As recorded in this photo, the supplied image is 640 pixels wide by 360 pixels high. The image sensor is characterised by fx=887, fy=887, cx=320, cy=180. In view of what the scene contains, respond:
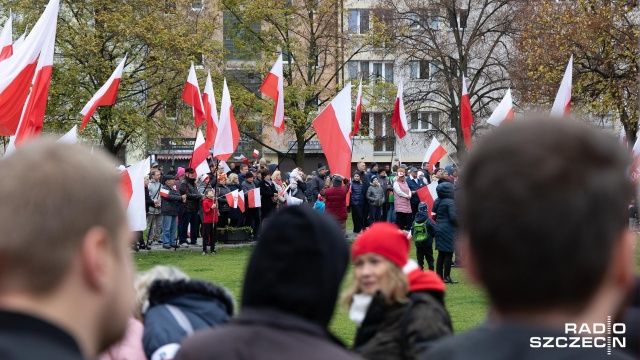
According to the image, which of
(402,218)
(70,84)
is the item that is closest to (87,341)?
(402,218)

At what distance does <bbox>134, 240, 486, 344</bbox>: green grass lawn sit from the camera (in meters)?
10.5

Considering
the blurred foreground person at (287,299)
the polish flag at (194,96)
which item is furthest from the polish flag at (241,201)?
the blurred foreground person at (287,299)

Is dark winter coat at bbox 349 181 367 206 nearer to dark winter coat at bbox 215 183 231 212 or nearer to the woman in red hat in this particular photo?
dark winter coat at bbox 215 183 231 212

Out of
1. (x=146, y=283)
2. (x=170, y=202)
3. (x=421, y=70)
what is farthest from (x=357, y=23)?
(x=146, y=283)

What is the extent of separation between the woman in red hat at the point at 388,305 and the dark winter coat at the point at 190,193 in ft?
53.9

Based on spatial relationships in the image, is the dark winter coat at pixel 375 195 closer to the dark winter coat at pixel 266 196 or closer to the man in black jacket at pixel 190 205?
the dark winter coat at pixel 266 196

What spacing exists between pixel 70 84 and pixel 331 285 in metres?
32.0

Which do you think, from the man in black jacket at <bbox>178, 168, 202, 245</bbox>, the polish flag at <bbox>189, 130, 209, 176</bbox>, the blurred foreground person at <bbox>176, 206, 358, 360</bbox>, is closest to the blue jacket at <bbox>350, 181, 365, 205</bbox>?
the man in black jacket at <bbox>178, 168, 202, 245</bbox>

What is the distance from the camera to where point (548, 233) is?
1529 millimetres

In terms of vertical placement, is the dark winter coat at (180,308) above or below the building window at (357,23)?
below

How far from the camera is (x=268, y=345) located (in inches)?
104

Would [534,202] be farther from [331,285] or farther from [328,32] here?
[328,32]

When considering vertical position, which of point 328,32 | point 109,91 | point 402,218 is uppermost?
point 328,32

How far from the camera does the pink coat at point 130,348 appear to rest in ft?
12.2
